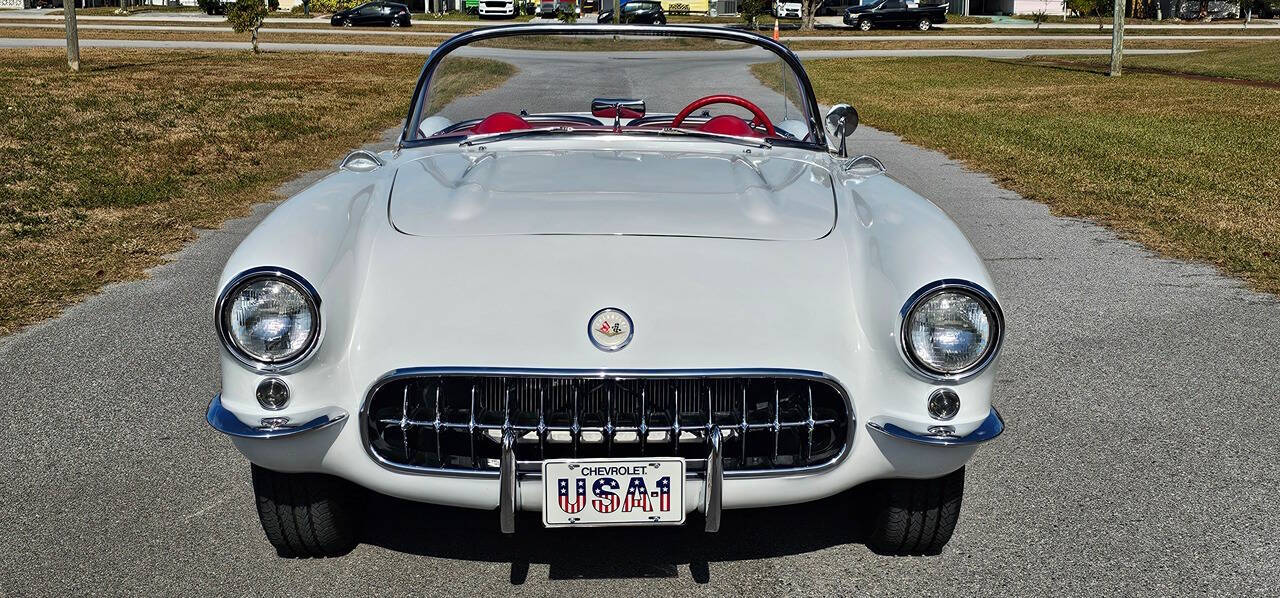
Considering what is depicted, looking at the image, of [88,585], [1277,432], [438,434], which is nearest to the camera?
[438,434]

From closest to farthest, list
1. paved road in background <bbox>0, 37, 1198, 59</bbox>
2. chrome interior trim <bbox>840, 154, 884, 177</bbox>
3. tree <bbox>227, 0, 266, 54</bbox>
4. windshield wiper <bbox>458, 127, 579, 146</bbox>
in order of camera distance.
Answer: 1. chrome interior trim <bbox>840, 154, 884, 177</bbox>
2. windshield wiper <bbox>458, 127, 579, 146</bbox>
3. tree <bbox>227, 0, 266, 54</bbox>
4. paved road in background <bbox>0, 37, 1198, 59</bbox>

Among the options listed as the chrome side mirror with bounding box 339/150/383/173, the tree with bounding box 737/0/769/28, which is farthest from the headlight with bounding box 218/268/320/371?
the tree with bounding box 737/0/769/28

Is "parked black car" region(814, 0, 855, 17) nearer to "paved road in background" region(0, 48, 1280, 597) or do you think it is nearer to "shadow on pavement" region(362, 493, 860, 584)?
"paved road in background" region(0, 48, 1280, 597)

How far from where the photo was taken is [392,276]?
9.87 feet

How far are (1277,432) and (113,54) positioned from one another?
91.7 feet

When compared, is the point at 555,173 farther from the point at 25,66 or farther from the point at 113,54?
the point at 113,54

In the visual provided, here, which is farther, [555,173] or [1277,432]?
[1277,432]

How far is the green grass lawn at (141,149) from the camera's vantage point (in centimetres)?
727

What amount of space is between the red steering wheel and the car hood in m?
0.55

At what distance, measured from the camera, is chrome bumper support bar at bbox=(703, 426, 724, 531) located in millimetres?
2803

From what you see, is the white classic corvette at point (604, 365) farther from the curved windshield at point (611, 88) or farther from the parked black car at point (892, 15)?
the parked black car at point (892, 15)

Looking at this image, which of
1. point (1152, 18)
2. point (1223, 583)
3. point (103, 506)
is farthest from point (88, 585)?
point (1152, 18)

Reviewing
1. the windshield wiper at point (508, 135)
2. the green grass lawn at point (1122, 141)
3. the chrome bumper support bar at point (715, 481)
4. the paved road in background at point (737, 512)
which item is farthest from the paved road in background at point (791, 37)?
the chrome bumper support bar at point (715, 481)

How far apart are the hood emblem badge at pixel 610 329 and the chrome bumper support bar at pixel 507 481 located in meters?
0.28
